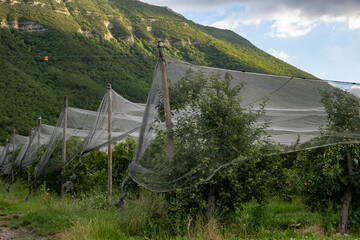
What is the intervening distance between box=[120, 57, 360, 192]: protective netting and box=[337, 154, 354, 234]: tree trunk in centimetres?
82

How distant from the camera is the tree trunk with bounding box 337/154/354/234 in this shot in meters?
6.24

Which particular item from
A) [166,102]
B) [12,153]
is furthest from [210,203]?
[12,153]

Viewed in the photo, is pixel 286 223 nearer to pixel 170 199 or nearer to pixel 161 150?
pixel 170 199

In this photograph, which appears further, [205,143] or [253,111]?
[253,111]

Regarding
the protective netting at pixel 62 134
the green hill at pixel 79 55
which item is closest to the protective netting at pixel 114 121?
the protective netting at pixel 62 134

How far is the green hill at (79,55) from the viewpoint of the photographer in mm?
27641

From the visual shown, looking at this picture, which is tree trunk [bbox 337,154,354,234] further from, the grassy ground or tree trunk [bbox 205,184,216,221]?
tree trunk [bbox 205,184,216,221]

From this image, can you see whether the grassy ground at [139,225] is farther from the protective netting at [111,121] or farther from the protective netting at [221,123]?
the protective netting at [111,121]

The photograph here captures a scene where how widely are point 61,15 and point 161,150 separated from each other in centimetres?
6119

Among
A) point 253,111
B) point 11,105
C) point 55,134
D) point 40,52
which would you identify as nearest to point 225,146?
point 253,111

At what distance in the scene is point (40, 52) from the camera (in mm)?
41719

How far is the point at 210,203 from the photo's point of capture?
5.81 metres

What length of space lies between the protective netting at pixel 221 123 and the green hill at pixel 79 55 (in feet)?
15.3

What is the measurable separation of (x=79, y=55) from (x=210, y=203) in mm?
39752
